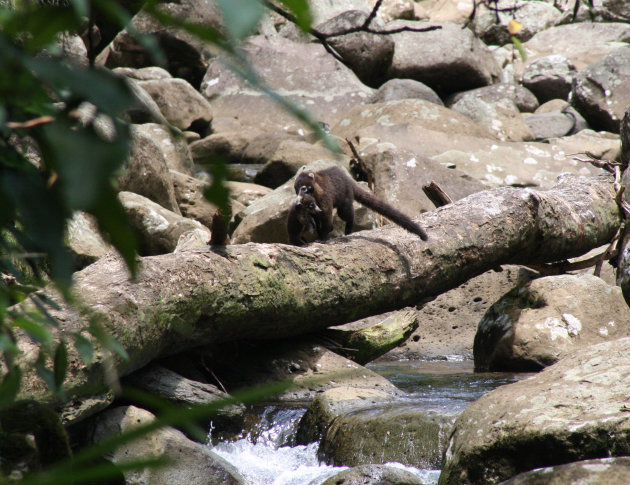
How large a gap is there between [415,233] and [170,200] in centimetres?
480

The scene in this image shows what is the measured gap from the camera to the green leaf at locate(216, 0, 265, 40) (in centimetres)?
45

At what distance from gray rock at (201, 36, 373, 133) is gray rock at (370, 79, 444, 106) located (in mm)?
430

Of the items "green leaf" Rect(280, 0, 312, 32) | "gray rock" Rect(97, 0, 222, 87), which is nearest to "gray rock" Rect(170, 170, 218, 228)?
"gray rock" Rect(97, 0, 222, 87)

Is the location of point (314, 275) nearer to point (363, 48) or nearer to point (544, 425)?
point (544, 425)

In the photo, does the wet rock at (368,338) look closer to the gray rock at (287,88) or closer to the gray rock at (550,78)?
the gray rock at (287,88)

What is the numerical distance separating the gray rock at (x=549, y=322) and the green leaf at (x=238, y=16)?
264 inches

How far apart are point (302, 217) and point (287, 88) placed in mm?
11219

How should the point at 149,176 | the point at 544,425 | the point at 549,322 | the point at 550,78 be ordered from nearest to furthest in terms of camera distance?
the point at 544,425 < the point at 549,322 < the point at 149,176 < the point at 550,78

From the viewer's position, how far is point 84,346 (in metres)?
1.06

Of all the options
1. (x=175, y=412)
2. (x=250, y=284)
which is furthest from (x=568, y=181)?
(x=175, y=412)

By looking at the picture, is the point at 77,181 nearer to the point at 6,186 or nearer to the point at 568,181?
the point at 6,186

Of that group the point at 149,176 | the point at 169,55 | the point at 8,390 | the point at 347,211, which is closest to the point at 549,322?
the point at 347,211

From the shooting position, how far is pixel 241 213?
10.3 meters

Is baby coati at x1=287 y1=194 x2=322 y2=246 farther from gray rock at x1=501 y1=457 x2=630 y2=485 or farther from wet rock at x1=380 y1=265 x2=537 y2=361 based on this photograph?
gray rock at x1=501 y1=457 x2=630 y2=485
